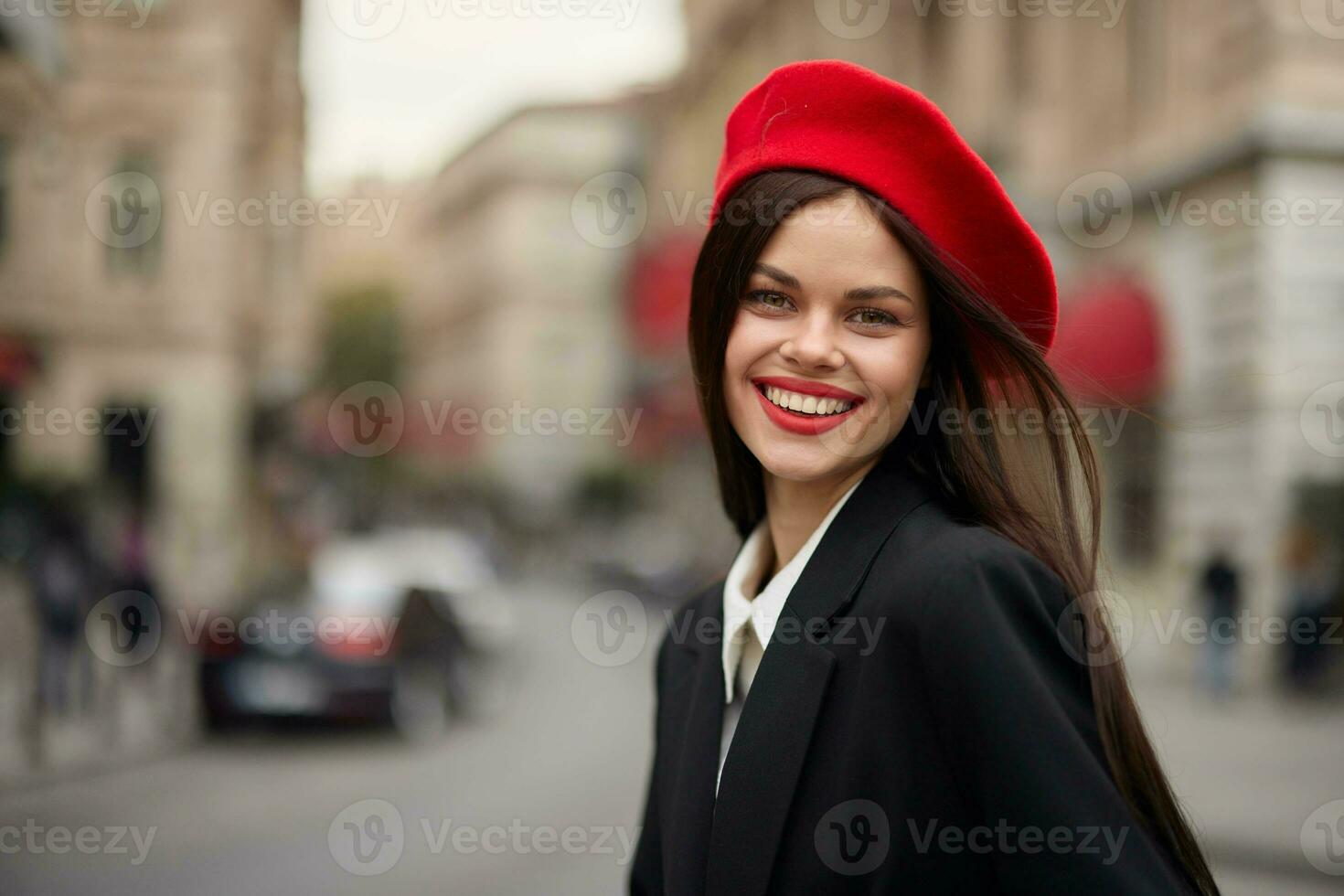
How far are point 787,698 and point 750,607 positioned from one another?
292mm

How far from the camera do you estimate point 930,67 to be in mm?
23219

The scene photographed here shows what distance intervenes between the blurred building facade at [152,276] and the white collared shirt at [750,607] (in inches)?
707

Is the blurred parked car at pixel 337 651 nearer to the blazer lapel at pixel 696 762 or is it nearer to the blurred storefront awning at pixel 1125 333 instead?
the blurred storefront awning at pixel 1125 333

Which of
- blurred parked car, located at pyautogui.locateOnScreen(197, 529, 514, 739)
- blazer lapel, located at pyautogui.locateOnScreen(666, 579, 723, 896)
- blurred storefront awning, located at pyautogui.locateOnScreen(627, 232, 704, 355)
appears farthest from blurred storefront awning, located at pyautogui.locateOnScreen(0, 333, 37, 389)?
blazer lapel, located at pyautogui.locateOnScreen(666, 579, 723, 896)

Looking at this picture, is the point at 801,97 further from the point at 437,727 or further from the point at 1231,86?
the point at 1231,86

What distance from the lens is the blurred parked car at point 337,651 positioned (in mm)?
9914

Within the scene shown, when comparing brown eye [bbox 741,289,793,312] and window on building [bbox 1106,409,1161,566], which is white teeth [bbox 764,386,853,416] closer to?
brown eye [bbox 741,289,793,312]

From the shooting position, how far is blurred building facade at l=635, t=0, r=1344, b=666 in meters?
13.0

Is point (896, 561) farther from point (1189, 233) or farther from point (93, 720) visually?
point (1189, 233)

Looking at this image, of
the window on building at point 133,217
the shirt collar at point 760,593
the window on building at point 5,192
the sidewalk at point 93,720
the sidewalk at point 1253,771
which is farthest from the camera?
the window on building at point 133,217

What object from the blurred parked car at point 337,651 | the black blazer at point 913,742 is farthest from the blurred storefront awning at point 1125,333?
the black blazer at point 913,742

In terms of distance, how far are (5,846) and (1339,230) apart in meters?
13.9

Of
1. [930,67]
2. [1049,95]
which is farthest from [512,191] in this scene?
[1049,95]

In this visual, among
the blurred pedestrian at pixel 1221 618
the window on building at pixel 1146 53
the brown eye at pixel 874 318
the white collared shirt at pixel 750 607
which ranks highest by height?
the window on building at pixel 1146 53
